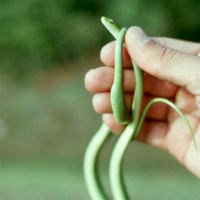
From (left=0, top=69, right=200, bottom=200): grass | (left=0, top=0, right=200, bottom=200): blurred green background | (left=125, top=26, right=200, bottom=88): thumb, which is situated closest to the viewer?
(left=125, top=26, right=200, bottom=88): thumb

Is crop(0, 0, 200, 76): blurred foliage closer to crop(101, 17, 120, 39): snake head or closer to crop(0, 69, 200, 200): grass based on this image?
crop(0, 69, 200, 200): grass

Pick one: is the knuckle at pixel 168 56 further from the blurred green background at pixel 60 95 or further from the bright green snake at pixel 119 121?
the blurred green background at pixel 60 95

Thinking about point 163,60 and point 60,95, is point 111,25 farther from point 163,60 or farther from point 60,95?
point 60,95

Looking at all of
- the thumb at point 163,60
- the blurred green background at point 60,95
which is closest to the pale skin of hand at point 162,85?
the thumb at point 163,60

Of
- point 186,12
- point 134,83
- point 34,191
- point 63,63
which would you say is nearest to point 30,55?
point 63,63

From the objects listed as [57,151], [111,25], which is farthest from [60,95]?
[111,25]

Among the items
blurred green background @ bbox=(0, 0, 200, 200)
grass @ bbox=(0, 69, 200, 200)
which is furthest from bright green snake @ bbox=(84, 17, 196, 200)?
blurred green background @ bbox=(0, 0, 200, 200)
